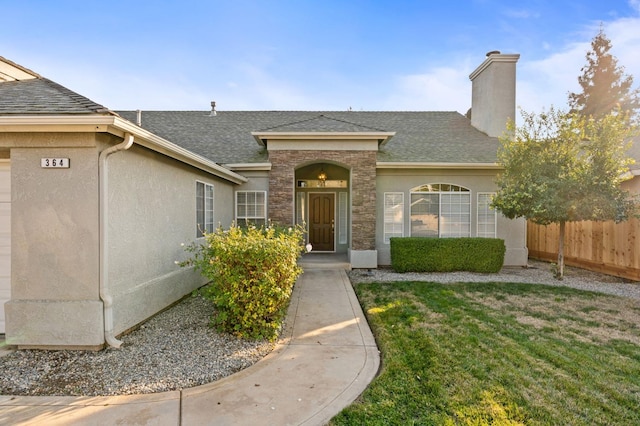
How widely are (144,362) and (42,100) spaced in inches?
150

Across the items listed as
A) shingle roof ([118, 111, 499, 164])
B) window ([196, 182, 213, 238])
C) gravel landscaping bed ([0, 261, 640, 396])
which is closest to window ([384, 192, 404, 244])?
shingle roof ([118, 111, 499, 164])

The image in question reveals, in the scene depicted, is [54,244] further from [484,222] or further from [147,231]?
[484,222]

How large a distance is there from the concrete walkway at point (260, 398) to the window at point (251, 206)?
6.14 meters

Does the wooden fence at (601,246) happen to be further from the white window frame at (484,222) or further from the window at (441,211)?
the window at (441,211)

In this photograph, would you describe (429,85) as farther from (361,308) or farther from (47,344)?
(47,344)

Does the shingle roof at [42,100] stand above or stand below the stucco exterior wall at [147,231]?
above

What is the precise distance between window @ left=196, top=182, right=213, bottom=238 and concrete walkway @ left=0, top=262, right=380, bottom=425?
13.2 feet

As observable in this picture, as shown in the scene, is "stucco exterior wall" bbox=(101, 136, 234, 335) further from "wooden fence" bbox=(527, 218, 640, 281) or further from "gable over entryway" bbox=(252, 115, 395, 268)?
"wooden fence" bbox=(527, 218, 640, 281)

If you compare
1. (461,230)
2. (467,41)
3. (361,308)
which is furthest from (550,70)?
(361,308)

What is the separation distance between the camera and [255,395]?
3.25m

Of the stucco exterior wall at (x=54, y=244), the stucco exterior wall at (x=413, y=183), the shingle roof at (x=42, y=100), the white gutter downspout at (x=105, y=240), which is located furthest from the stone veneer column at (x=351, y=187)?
the stucco exterior wall at (x=54, y=244)

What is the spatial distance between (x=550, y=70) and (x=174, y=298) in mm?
16635

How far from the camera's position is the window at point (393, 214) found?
10695 millimetres

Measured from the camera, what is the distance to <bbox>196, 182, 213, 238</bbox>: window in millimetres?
7531
